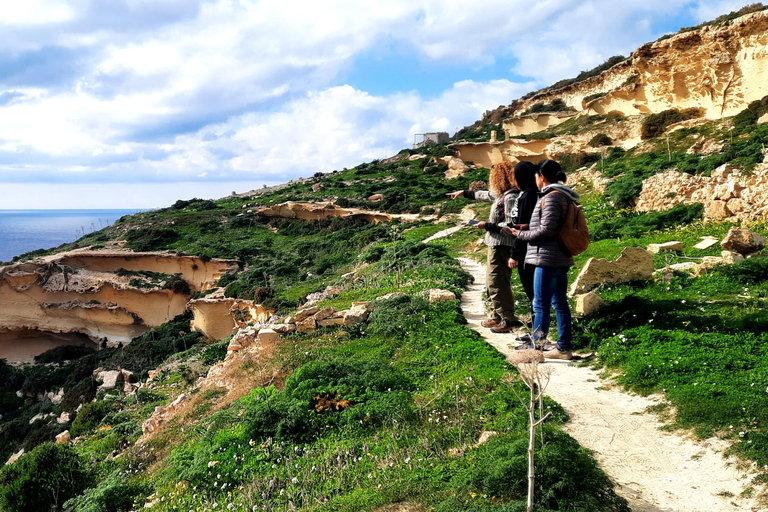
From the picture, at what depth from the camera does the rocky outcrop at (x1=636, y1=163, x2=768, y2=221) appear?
10914mm

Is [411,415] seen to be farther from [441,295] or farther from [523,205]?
[441,295]

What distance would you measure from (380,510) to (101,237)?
146 feet

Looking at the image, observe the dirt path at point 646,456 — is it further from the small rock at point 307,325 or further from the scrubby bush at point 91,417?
the scrubby bush at point 91,417

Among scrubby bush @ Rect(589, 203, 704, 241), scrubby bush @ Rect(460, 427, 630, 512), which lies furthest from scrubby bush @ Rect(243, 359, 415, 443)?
scrubby bush @ Rect(589, 203, 704, 241)

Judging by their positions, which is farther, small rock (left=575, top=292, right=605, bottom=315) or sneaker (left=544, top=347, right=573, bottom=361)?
small rock (left=575, top=292, right=605, bottom=315)

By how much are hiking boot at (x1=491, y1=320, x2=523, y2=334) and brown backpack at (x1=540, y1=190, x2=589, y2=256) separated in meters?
1.93

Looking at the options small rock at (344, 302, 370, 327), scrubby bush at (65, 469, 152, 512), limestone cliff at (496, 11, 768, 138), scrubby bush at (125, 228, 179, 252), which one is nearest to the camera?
scrubby bush at (65, 469, 152, 512)

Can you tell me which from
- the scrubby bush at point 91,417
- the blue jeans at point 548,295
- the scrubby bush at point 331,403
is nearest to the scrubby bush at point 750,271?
the blue jeans at point 548,295

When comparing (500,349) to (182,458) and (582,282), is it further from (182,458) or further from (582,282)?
(182,458)

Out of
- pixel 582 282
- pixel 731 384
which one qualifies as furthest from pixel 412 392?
pixel 582 282

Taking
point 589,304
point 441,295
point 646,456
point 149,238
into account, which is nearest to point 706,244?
point 589,304

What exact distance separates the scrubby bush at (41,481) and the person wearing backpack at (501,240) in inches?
243

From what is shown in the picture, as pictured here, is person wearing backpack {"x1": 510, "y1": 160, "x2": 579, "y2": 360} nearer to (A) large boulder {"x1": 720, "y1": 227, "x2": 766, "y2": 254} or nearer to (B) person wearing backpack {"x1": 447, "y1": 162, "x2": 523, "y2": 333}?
(B) person wearing backpack {"x1": 447, "y1": 162, "x2": 523, "y2": 333}

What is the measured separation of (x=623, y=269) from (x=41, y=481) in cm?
899
